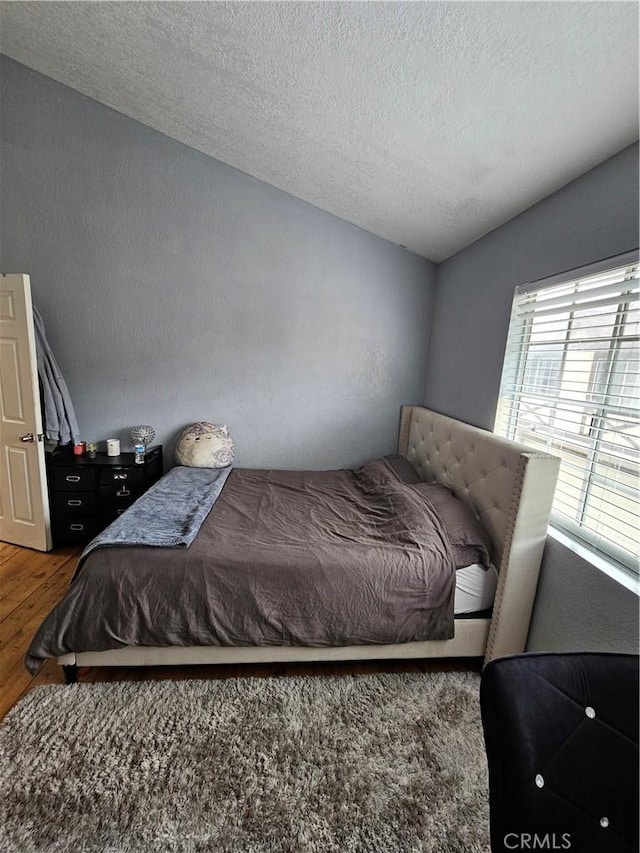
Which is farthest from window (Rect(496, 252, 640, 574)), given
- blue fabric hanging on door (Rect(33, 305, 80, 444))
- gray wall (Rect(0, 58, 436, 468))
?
blue fabric hanging on door (Rect(33, 305, 80, 444))

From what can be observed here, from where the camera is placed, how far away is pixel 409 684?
5.45 feet

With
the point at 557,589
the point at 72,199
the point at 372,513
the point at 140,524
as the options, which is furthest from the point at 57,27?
the point at 557,589

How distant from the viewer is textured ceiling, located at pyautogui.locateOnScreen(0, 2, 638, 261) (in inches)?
44.4

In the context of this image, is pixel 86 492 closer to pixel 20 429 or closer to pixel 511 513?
pixel 20 429

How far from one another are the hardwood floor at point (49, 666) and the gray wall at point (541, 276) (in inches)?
24.5

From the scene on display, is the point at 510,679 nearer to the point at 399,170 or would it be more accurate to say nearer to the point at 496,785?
the point at 496,785

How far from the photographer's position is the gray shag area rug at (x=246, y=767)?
1104 mm

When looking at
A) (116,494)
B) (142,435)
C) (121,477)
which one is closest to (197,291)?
(142,435)

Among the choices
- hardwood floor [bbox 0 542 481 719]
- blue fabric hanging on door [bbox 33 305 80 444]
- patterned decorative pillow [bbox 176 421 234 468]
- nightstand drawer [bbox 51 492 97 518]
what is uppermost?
blue fabric hanging on door [bbox 33 305 80 444]

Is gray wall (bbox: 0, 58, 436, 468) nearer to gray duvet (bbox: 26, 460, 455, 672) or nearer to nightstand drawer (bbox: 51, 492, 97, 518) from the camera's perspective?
nightstand drawer (bbox: 51, 492, 97, 518)

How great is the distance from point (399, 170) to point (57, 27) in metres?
2.05

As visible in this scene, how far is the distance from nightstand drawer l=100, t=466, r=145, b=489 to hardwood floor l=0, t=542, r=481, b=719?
69 centimetres

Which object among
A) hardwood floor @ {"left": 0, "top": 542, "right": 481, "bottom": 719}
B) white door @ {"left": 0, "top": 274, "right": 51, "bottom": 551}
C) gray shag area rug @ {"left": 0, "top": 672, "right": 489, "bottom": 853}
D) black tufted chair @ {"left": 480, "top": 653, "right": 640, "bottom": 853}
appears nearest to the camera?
black tufted chair @ {"left": 480, "top": 653, "right": 640, "bottom": 853}

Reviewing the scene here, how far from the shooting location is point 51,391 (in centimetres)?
263
